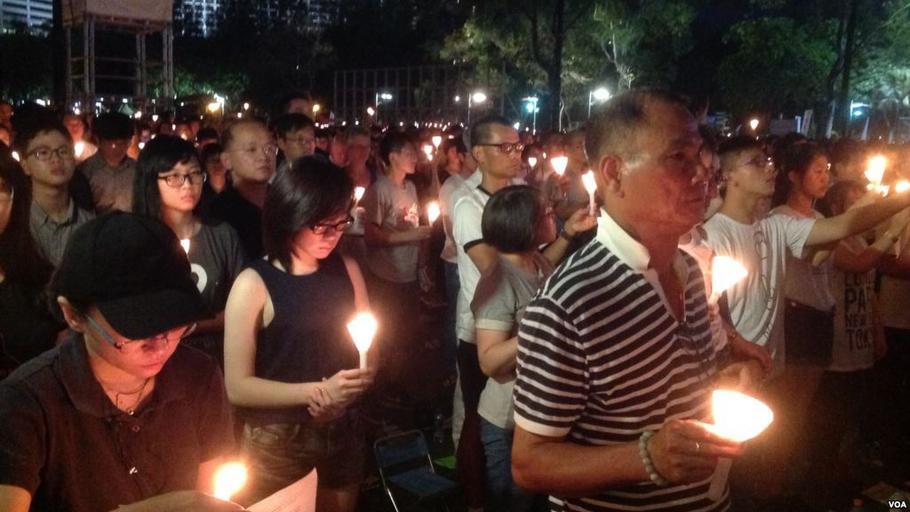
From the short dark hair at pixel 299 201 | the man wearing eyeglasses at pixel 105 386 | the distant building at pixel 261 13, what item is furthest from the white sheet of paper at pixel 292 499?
the distant building at pixel 261 13

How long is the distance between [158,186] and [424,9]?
42465mm

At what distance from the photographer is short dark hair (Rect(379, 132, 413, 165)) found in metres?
7.89

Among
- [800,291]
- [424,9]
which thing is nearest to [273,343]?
[800,291]

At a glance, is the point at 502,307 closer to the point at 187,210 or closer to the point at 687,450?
the point at 187,210

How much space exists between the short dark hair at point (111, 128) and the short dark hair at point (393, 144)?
2.35 metres

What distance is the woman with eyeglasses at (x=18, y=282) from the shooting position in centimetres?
384

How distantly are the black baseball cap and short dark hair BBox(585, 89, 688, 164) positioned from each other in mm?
1332

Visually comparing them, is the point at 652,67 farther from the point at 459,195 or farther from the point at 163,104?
the point at 459,195

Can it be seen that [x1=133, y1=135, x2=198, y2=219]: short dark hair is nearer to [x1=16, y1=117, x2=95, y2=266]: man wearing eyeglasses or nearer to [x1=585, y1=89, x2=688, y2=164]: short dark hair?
[x1=16, y1=117, x2=95, y2=266]: man wearing eyeglasses

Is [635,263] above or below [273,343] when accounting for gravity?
above

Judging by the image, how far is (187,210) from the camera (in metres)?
4.46

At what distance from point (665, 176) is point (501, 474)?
2.22 m

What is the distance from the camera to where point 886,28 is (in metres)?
31.0

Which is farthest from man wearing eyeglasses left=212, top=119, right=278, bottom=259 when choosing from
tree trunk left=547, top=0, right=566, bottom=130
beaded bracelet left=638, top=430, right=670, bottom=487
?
tree trunk left=547, top=0, right=566, bottom=130
